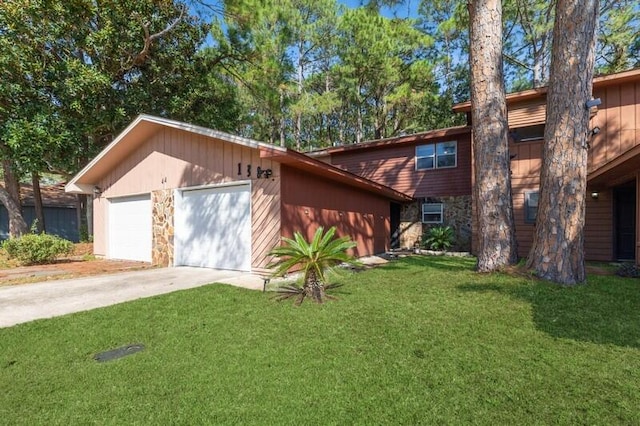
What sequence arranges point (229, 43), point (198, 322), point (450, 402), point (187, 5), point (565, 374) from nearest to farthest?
1. point (450, 402)
2. point (565, 374)
3. point (198, 322)
4. point (187, 5)
5. point (229, 43)

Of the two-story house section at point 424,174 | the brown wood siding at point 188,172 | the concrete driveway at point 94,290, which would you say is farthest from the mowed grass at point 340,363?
the two-story house section at point 424,174

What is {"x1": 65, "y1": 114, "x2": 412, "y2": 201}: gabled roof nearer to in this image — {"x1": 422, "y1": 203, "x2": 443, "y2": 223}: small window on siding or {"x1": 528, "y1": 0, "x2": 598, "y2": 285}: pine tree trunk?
{"x1": 422, "y1": 203, "x2": 443, "y2": 223}: small window on siding

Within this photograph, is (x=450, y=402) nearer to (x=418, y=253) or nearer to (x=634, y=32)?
(x=418, y=253)

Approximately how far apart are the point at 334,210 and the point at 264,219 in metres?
2.35

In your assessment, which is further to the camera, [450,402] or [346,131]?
[346,131]

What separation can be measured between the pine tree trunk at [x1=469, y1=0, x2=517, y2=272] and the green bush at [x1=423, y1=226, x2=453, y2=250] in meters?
5.89

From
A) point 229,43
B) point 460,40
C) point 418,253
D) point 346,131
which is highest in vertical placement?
point 460,40

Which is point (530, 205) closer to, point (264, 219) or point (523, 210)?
point (523, 210)

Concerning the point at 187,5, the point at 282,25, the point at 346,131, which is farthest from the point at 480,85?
the point at 346,131

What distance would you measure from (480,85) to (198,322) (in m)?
6.94

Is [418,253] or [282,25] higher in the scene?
[282,25]

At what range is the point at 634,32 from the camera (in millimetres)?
16219

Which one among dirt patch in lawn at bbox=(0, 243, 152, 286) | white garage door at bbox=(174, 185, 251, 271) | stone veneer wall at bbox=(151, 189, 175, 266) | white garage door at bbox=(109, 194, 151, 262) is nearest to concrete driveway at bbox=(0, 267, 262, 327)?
white garage door at bbox=(174, 185, 251, 271)

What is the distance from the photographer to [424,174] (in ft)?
45.2
